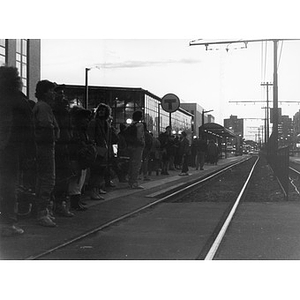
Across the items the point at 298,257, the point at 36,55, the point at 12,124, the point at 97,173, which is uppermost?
the point at 36,55

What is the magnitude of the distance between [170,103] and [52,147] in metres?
1.20

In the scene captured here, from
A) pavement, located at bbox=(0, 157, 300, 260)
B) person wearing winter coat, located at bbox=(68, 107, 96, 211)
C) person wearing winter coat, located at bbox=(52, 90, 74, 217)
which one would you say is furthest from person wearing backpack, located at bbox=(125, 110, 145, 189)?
person wearing winter coat, located at bbox=(52, 90, 74, 217)

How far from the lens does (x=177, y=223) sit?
561 cm

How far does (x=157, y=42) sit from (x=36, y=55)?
95cm

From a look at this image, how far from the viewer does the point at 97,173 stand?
6.91 m

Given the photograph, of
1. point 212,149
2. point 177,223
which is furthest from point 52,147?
point 212,149

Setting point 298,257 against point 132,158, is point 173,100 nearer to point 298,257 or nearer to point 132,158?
point 298,257

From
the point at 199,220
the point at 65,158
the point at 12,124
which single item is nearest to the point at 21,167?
the point at 12,124

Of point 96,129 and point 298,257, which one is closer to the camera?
point 298,257

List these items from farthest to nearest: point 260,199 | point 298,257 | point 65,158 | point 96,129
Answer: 1. point 260,199
2. point 96,129
3. point 65,158
4. point 298,257

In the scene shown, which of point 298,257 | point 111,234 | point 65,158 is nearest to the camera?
point 298,257

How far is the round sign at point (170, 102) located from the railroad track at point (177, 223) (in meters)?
1.15

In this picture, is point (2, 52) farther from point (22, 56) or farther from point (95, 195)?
point (95, 195)

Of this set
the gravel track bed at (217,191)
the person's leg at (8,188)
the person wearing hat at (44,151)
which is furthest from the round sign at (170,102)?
the gravel track bed at (217,191)
